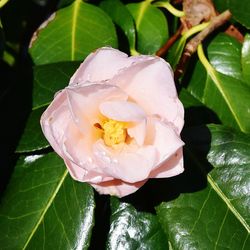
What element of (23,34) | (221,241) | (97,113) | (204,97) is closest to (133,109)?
(97,113)

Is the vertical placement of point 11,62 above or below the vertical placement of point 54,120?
below

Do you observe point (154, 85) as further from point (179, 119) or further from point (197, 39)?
point (197, 39)

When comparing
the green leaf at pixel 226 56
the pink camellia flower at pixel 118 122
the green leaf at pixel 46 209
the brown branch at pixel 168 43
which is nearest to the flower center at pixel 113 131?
the pink camellia flower at pixel 118 122

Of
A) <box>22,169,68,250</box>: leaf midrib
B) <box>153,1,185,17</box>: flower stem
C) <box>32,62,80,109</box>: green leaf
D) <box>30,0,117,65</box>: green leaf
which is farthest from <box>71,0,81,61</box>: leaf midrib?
<box>22,169,68,250</box>: leaf midrib

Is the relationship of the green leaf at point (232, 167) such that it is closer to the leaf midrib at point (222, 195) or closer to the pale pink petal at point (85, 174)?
the leaf midrib at point (222, 195)

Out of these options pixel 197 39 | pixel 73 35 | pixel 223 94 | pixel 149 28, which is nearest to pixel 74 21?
pixel 73 35

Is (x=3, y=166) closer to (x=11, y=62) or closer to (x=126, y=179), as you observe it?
(x=126, y=179)
